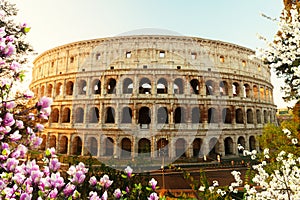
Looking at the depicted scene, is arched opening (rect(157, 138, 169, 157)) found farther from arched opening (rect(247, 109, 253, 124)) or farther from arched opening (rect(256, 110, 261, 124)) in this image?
arched opening (rect(256, 110, 261, 124))

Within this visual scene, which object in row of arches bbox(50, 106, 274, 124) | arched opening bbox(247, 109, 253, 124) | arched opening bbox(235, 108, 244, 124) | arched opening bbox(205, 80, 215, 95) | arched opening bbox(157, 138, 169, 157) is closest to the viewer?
arched opening bbox(157, 138, 169, 157)

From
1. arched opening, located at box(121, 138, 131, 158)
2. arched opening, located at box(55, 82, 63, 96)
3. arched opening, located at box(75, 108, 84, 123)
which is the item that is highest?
arched opening, located at box(55, 82, 63, 96)

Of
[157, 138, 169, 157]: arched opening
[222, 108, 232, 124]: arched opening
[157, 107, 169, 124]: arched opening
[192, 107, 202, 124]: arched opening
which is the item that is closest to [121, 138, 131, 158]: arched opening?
[157, 138, 169, 157]: arched opening

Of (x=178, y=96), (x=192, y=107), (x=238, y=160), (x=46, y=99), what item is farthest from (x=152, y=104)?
(x=46, y=99)

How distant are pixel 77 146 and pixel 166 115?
500 inches

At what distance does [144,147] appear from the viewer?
2277 cm

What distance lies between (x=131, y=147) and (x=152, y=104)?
5.88m

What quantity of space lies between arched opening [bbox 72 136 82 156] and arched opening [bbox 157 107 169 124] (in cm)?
1117

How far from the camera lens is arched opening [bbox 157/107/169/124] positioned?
23.8m

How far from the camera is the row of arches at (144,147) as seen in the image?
22.6 metres

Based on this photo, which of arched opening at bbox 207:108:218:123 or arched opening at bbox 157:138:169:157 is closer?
arched opening at bbox 157:138:169:157

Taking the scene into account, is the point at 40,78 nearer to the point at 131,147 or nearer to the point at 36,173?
the point at 131,147

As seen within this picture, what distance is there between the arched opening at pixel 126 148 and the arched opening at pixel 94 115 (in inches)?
178

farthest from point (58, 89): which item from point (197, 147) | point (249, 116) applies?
point (249, 116)
